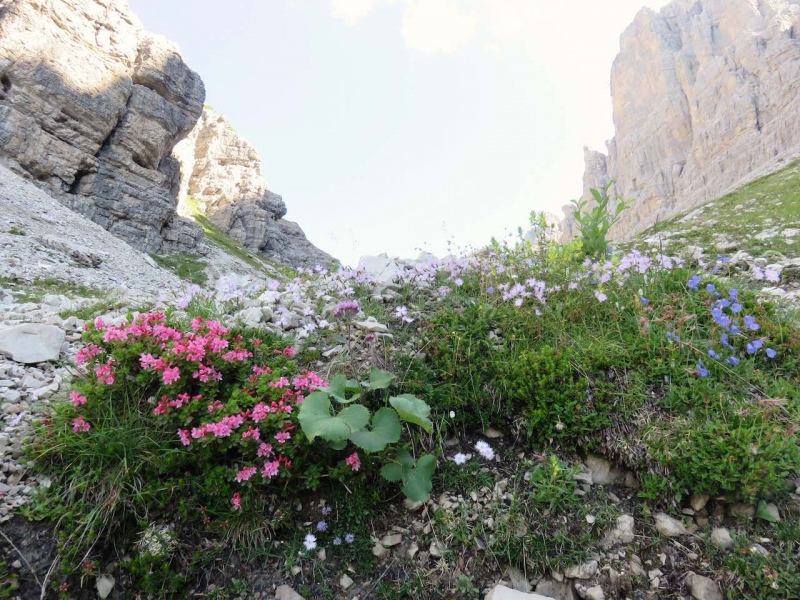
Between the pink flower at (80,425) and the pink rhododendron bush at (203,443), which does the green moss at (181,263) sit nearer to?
the pink rhododendron bush at (203,443)

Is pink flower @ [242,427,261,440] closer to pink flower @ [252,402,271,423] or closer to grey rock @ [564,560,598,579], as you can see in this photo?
pink flower @ [252,402,271,423]

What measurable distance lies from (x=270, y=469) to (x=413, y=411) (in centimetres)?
104

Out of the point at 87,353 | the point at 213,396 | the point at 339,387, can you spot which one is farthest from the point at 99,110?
the point at 339,387

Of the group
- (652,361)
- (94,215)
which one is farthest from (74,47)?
(652,361)

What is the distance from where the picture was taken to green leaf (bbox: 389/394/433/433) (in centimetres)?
286

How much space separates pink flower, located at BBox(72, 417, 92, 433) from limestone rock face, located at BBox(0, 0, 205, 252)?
57.5 m

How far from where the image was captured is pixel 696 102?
285ft

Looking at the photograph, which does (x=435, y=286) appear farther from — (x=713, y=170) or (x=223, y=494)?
(x=713, y=170)

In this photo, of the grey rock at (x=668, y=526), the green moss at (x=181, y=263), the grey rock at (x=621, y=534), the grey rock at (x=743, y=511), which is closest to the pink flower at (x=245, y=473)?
the grey rock at (x=621, y=534)

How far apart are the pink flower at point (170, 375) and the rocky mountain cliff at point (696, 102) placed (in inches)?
2754

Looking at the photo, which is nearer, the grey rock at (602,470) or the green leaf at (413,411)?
the green leaf at (413,411)

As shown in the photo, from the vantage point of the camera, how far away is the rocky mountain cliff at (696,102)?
68.6 m

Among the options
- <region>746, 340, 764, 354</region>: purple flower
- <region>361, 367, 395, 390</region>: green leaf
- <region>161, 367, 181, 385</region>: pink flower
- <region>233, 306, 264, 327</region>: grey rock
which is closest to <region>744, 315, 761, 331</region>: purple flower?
<region>746, 340, 764, 354</region>: purple flower

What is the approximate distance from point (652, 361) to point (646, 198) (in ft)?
346
